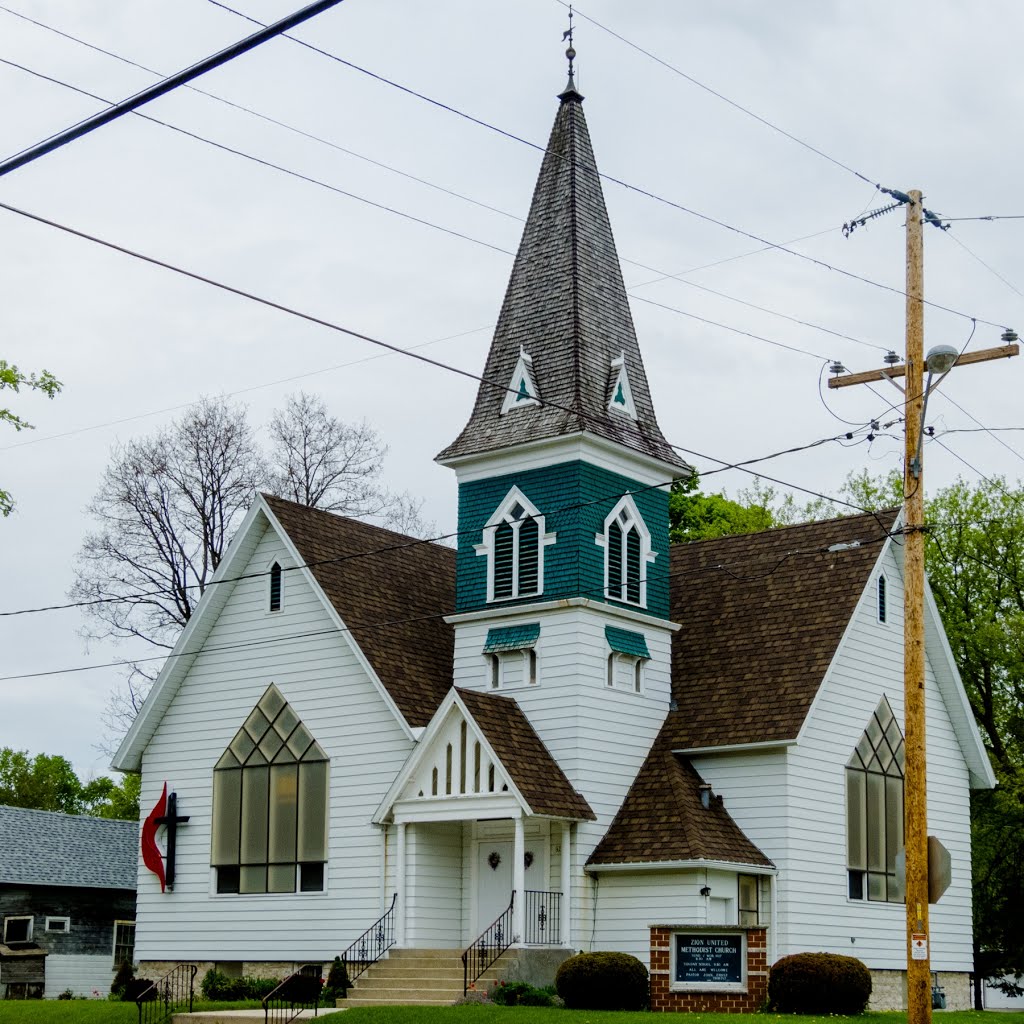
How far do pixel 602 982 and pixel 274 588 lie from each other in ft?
37.2

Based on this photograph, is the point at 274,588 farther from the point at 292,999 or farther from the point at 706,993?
the point at 706,993

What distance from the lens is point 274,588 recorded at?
114ft

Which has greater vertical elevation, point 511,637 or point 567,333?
point 567,333

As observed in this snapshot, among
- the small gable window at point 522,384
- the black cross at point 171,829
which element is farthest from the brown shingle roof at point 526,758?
the black cross at point 171,829

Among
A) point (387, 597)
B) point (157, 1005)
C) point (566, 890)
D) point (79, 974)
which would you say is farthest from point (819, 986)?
point (79, 974)

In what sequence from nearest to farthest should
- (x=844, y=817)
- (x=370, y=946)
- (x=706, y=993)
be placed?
(x=706, y=993)
(x=370, y=946)
(x=844, y=817)

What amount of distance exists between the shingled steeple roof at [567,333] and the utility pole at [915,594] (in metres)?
10.3

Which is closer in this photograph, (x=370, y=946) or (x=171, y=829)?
(x=370, y=946)

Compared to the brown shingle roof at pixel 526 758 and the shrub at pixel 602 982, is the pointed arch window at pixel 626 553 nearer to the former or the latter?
the brown shingle roof at pixel 526 758

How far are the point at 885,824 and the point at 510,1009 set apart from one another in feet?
34.8

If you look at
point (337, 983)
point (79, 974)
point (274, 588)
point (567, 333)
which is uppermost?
point (567, 333)

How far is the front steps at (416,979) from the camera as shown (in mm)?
28547

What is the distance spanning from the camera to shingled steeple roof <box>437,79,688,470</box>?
3294 cm

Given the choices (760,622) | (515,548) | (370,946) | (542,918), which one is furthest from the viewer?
(760,622)
